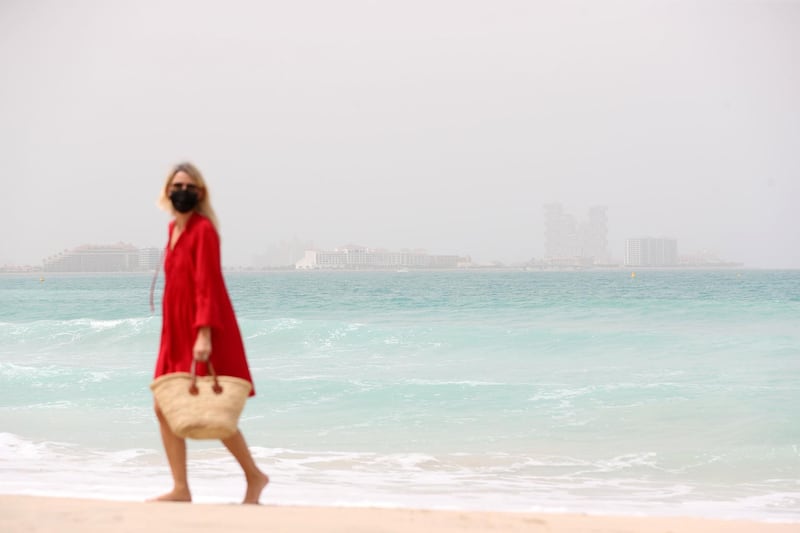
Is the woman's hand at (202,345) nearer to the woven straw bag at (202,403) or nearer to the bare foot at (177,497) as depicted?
the woven straw bag at (202,403)

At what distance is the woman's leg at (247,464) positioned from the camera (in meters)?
3.81

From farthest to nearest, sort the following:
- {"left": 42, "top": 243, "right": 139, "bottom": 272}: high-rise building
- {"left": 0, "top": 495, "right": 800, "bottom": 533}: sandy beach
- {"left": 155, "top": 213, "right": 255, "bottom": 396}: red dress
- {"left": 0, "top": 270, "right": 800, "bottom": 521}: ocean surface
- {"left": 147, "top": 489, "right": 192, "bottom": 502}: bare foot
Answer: {"left": 42, "top": 243, "right": 139, "bottom": 272}: high-rise building → {"left": 0, "top": 270, "right": 800, "bottom": 521}: ocean surface → {"left": 147, "top": 489, "right": 192, "bottom": 502}: bare foot → {"left": 155, "top": 213, "right": 255, "bottom": 396}: red dress → {"left": 0, "top": 495, "right": 800, "bottom": 533}: sandy beach

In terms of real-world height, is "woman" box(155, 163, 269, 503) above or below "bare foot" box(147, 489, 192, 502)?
above

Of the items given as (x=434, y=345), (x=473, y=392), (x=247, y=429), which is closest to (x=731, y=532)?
(x=247, y=429)

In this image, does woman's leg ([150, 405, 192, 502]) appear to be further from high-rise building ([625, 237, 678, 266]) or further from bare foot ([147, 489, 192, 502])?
high-rise building ([625, 237, 678, 266])

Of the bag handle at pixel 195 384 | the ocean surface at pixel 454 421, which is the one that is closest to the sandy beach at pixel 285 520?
the bag handle at pixel 195 384

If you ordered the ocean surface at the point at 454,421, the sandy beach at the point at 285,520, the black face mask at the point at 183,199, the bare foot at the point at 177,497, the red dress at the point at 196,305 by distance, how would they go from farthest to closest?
the ocean surface at the point at 454,421, the bare foot at the point at 177,497, the black face mask at the point at 183,199, the red dress at the point at 196,305, the sandy beach at the point at 285,520

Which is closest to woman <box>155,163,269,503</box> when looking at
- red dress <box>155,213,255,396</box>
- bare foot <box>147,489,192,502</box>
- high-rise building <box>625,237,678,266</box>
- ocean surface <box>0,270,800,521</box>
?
red dress <box>155,213,255,396</box>

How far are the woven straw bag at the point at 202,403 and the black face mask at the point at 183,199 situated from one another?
2.10 feet

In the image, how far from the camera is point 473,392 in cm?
1171

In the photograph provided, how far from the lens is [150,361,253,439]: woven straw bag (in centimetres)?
351

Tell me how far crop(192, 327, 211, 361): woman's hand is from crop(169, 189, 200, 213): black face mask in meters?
0.53

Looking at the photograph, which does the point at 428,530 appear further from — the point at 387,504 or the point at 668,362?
the point at 668,362

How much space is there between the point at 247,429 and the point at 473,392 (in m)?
3.54
